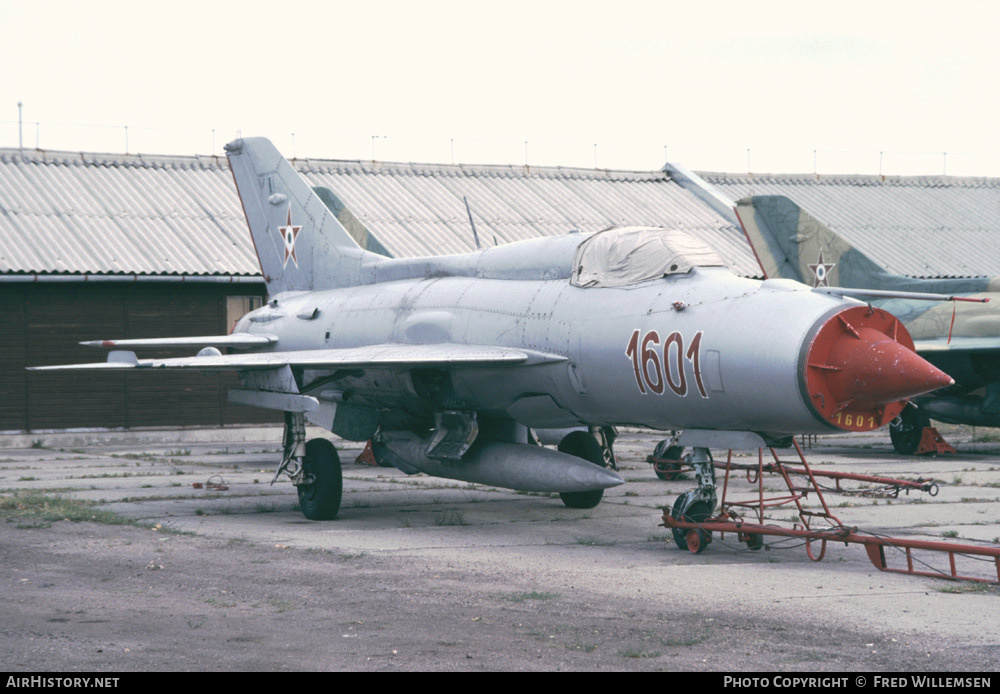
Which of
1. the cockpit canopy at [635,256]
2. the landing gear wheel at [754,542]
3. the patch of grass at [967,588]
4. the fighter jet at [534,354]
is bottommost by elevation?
the landing gear wheel at [754,542]

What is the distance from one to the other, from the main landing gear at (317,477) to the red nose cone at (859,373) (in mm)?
5343

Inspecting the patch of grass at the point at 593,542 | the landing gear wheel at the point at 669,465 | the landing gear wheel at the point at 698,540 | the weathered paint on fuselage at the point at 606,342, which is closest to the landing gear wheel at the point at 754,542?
the landing gear wheel at the point at 698,540

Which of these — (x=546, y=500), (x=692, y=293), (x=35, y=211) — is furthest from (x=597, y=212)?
(x=692, y=293)

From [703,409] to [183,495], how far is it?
7597 mm

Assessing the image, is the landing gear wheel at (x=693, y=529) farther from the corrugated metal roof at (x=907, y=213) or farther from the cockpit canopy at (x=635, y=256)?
the corrugated metal roof at (x=907, y=213)

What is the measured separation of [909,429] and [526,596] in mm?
14402

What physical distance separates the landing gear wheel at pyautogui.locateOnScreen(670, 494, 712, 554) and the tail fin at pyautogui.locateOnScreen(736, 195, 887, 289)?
12.8 meters

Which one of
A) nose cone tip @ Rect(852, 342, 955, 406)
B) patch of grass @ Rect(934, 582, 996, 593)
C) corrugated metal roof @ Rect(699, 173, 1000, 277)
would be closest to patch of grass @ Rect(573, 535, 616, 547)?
nose cone tip @ Rect(852, 342, 955, 406)

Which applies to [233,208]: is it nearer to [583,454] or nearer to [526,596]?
[583,454]

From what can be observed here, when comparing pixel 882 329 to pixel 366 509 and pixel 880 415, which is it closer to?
pixel 880 415

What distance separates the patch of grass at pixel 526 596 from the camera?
8.08 meters

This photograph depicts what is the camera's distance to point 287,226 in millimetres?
16484

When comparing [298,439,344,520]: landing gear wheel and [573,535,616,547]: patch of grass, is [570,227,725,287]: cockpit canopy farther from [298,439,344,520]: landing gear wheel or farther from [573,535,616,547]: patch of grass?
[298,439,344,520]: landing gear wheel

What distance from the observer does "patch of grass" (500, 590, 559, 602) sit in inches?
318
